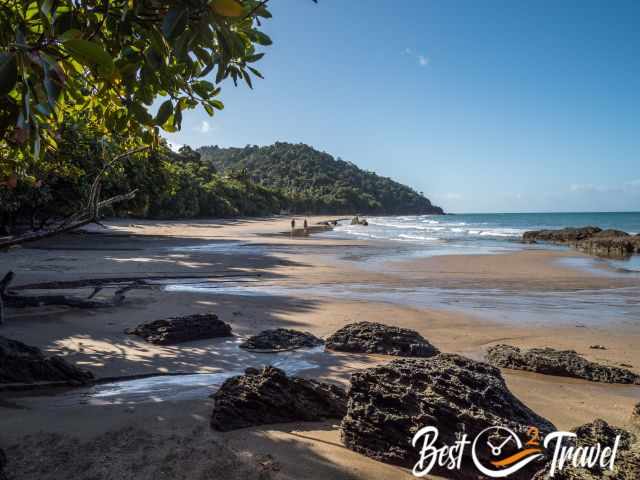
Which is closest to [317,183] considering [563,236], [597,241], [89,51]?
[563,236]

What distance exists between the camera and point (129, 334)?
5738 mm

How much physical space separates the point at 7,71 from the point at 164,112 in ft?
3.57

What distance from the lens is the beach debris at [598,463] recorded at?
2.12m

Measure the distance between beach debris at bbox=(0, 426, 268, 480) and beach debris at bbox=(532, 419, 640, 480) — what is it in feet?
5.06

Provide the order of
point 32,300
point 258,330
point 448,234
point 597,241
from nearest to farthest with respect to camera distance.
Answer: point 258,330 → point 32,300 → point 597,241 → point 448,234

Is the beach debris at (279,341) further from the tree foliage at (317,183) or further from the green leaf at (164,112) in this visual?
the tree foliage at (317,183)

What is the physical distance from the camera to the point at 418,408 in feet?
8.75

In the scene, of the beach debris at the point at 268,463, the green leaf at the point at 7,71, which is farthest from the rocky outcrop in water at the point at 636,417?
the green leaf at the point at 7,71

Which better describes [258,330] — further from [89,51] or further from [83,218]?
[89,51]

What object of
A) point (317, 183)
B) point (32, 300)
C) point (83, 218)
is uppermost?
point (317, 183)

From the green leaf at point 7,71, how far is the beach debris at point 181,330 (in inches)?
178

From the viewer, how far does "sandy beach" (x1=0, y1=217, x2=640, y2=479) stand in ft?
8.96

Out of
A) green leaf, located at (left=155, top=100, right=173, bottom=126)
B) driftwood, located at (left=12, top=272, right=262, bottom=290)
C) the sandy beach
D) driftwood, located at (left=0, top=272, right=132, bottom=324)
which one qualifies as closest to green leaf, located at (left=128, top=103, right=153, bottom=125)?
green leaf, located at (left=155, top=100, right=173, bottom=126)

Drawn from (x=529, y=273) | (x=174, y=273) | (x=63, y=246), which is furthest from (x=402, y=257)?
(x=63, y=246)
